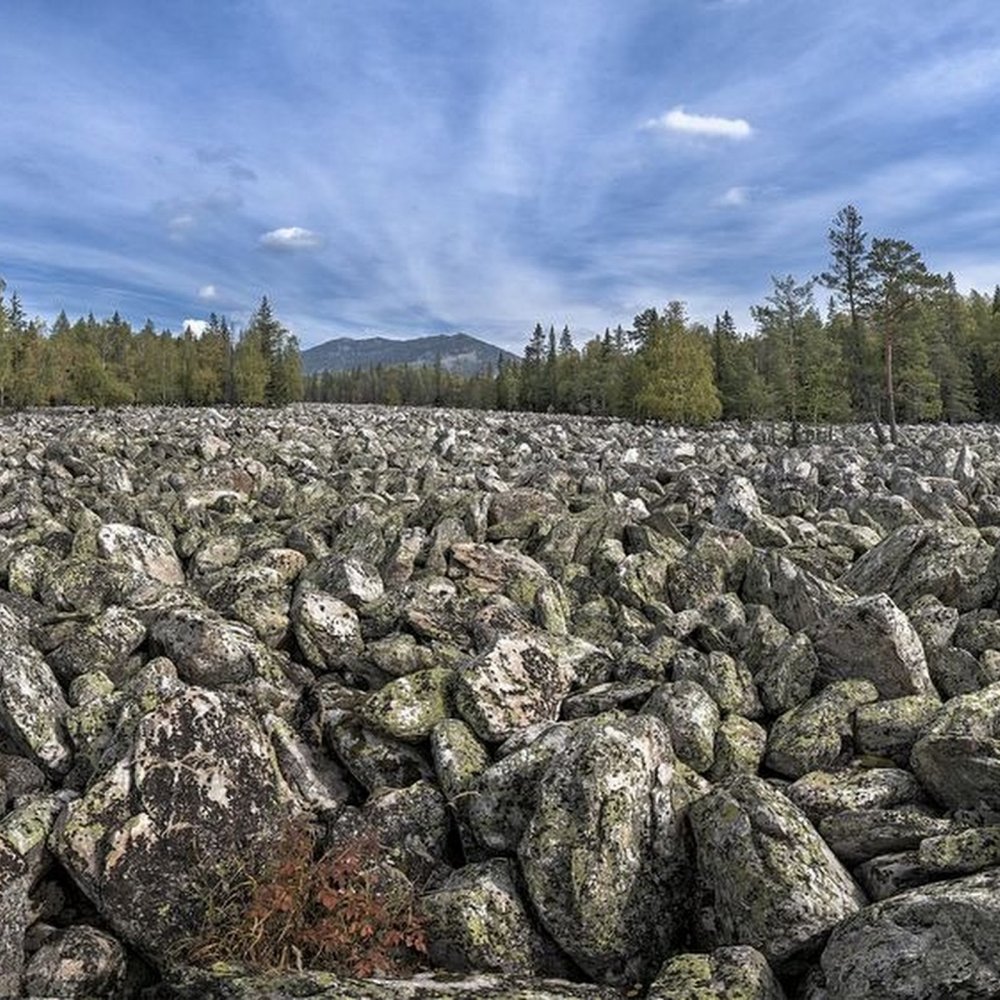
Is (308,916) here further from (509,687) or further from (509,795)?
(509,687)

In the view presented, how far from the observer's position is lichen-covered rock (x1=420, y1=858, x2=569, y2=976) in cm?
602

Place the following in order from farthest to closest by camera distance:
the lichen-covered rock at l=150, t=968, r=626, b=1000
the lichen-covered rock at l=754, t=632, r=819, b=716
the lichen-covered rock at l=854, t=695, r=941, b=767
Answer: the lichen-covered rock at l=754, t=632, r=819, b=716
the lichen-covered rock at l=854, t=695, r=941, b=767
the lichen-covered rock at l=150, t=968, r=626, b=1000

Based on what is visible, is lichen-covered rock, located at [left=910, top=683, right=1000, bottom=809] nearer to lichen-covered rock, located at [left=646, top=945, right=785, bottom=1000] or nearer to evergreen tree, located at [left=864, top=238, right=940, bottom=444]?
lichen-covered rock, located at [left=646, top=945, right=785, bottom=1000]

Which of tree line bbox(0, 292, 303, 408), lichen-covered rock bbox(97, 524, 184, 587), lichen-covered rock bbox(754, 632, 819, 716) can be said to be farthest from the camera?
tree line bbox(0, 292, 303, 408)

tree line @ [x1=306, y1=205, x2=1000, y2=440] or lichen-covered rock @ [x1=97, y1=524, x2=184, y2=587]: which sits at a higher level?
tree line @ [x1=306, y1=205, x2=1000, y2=440]

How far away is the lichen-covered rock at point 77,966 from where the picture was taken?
18.8ft

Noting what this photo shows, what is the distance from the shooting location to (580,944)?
19.8 ft

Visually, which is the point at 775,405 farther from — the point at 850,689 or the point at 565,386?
the point at 565,386

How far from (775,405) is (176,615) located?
55.6m

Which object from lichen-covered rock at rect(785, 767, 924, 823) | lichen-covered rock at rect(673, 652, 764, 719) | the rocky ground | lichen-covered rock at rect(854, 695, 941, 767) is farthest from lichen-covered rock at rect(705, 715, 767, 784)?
lichen-covered rock at rect(854, 695, 941, 767)

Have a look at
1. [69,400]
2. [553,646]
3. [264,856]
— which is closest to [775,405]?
[553,646]

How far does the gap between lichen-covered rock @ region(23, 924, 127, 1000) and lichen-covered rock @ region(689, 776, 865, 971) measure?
4.29 m

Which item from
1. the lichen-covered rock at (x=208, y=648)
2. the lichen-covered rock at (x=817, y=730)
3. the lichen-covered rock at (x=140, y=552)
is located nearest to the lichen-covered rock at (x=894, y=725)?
the lichen-covered rock at (x=817, y=730)

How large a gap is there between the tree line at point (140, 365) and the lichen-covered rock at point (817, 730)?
301 feet
